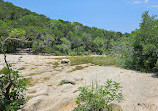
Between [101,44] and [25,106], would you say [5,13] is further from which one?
[25,106]

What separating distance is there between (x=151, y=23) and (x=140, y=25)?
1.12 meters

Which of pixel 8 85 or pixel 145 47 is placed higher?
pixel 145 47

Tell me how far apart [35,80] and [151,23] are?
1229 cm

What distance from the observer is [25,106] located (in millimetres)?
4520

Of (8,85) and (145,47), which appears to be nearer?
(8,85)

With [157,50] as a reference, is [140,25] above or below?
above

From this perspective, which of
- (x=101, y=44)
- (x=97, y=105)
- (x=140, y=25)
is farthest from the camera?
(x=101, y=44)

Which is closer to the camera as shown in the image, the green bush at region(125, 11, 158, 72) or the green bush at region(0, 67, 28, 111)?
the green bush at region(0, 67, 28, 111)

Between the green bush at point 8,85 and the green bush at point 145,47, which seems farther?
the green bush at point 145,47

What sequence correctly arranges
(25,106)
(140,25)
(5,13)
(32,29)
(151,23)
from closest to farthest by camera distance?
(25,106) < (151,23) < (140,25) < (32,29) < (5,13)

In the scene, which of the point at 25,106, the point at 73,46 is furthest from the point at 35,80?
the point at 73,46

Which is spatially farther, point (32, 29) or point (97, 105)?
point (32, 29)

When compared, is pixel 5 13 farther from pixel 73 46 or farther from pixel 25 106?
pixel 25 106

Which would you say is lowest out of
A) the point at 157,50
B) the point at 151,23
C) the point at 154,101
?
the point at 154,101
